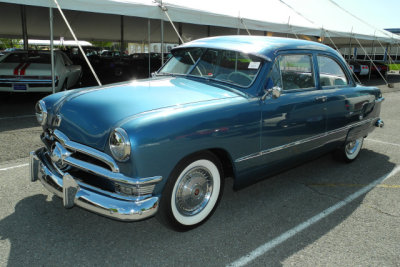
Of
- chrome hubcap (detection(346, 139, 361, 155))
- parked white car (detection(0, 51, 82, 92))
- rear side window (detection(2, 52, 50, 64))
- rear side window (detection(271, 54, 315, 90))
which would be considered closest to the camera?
rear side window (detection(271, 54, 315, 90))

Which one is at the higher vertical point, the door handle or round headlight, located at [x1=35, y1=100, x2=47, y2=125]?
the door handle

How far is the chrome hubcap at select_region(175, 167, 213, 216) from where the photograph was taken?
297 centimetres

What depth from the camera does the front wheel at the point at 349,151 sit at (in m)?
4.99

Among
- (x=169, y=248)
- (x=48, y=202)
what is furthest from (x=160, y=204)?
(x=48, y=202)

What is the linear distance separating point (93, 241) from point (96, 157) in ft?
2.42

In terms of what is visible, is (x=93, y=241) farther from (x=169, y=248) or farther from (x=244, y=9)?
(x=244, y=9)

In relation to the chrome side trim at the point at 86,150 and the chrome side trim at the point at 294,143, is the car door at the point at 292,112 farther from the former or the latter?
the chrome side trim at the point at 86,150

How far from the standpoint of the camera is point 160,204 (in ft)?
9.16

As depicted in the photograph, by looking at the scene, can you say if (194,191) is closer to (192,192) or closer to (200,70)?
(192,192)

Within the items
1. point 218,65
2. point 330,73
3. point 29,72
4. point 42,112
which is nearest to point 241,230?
point 218,65

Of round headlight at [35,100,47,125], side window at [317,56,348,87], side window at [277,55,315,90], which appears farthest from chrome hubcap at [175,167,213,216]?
side window at [317,56,348,87]

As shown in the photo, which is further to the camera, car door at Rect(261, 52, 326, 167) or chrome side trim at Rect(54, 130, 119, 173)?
car door at Rect(261, 52, 326, 167)

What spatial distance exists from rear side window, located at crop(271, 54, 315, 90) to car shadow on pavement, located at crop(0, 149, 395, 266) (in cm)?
123

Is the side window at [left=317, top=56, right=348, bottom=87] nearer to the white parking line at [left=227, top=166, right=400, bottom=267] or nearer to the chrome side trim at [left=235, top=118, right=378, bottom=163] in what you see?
the chrome side trim at [left=235, top=118, right=378, bottom=163]
